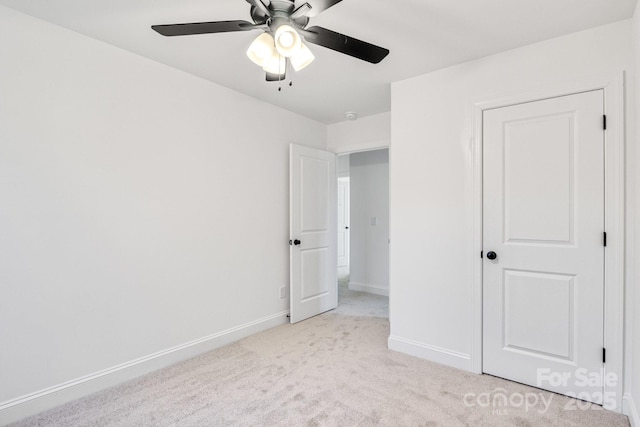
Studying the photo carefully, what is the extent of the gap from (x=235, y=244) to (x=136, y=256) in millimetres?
894

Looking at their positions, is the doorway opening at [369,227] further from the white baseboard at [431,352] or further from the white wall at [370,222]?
the white baseboard at [431,352]

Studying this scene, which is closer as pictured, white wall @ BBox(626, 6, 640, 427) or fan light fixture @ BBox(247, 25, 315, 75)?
fan light fixture @ BBox(247, 25, 315, 75)

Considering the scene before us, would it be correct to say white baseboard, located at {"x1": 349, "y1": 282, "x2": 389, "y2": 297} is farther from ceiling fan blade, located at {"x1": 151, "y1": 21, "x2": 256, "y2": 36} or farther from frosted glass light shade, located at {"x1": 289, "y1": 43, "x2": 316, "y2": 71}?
ceiling fan blade, located at {"x1": 151, "y1": 21, "x2": 256, "y2": 36}

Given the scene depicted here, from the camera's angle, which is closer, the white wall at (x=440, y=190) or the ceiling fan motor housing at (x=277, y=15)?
the ceiling fan motor housing at (x=277, y=15)

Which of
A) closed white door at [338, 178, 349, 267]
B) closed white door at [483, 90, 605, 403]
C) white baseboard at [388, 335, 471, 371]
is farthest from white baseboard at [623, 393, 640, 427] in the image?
closed white door at [338, 178, 349, 267]

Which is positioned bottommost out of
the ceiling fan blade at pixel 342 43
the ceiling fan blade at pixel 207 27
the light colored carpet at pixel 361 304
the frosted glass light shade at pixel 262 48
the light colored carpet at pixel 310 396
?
the light colored carpet at pixel 361 304

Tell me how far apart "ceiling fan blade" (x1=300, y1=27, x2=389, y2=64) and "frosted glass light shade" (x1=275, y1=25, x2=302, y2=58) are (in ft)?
0.37

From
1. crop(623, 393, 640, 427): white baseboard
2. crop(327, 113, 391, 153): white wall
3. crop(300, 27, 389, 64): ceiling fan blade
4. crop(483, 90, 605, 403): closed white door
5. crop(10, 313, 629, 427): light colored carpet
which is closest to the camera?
crop(300, 27, 389, 64): ceiling fan blade

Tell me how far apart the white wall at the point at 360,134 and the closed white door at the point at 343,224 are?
317 cm

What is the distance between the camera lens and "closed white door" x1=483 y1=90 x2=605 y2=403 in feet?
6.70

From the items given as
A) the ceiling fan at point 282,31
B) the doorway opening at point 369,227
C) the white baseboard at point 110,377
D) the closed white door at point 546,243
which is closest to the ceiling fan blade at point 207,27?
the ceiling fan at point 282,31

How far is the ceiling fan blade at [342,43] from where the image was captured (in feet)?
5.02

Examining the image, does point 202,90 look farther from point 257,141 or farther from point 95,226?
point 95,226

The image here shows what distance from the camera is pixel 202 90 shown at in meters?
2.81
